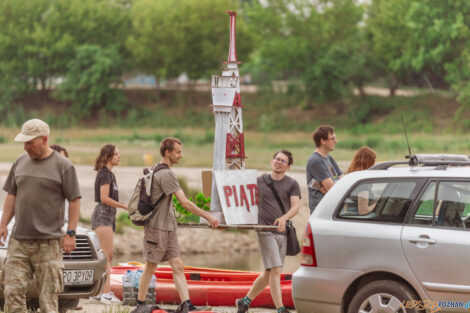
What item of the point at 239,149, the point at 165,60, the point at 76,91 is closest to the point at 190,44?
the point at 165,60

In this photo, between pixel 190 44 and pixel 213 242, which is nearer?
pixel 213 242

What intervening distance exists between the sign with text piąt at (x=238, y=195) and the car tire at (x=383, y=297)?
2.14 metres

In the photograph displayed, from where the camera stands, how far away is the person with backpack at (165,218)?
928 centimetres

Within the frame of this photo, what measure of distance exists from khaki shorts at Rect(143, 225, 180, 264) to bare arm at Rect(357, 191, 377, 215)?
2089 mm

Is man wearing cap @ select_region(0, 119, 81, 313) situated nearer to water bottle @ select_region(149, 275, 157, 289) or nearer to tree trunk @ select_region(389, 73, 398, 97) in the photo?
water bottle @ select_region(149, 275, 157, 289)

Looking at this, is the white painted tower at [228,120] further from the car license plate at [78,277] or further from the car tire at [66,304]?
the car tire at [66,304]

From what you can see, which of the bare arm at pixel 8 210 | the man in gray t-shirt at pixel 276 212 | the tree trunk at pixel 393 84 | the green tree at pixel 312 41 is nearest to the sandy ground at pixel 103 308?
the man in gray t-shirt at pixel 276 212

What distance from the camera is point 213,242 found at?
2781 cm

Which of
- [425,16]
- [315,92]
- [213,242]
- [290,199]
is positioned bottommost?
[213,242]

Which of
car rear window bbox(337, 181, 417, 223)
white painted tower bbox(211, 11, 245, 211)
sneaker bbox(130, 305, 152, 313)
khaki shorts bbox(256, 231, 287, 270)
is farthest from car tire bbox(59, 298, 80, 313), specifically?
car rear window bbox(337, 181, 417, 223)

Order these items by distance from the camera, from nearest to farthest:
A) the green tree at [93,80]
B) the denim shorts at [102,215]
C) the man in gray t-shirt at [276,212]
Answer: the man in gray t-shirt at [276,212], the denim shorts at [102,215], the green tree at [93,80]

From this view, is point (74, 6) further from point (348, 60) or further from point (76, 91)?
point (348, 60)

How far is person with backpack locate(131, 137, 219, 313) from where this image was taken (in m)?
9.28

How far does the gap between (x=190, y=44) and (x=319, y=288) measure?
66.1 metres
